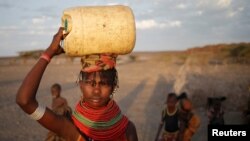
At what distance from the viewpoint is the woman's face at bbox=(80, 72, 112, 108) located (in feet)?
7.22

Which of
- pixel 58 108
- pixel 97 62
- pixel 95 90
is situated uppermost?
pixel 97 62

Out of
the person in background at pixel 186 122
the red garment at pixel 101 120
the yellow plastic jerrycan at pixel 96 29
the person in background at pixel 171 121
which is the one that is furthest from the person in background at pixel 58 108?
the yellow plastic jerrycan at pixel 96 29

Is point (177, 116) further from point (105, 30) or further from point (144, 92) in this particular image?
point (144, 92)

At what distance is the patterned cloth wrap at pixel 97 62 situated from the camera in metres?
2.19

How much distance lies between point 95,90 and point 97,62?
18 cm

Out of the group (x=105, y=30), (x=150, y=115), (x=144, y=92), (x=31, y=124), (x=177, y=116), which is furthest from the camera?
(x=144, y=92)

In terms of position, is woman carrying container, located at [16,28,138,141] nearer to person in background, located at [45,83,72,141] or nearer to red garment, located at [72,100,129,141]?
red garment, located at [72,100,129,141]

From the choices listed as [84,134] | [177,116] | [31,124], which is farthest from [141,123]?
[84,134]

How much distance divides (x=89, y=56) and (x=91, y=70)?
0.32 feet

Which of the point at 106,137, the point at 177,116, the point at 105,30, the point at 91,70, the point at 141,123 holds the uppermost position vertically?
the point at 105,30

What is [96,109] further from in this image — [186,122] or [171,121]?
[171,121]

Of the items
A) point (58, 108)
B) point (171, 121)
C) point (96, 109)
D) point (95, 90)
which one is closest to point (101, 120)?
point (96, 109)

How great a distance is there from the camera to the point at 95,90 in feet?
7.22

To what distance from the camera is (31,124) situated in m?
9.07
